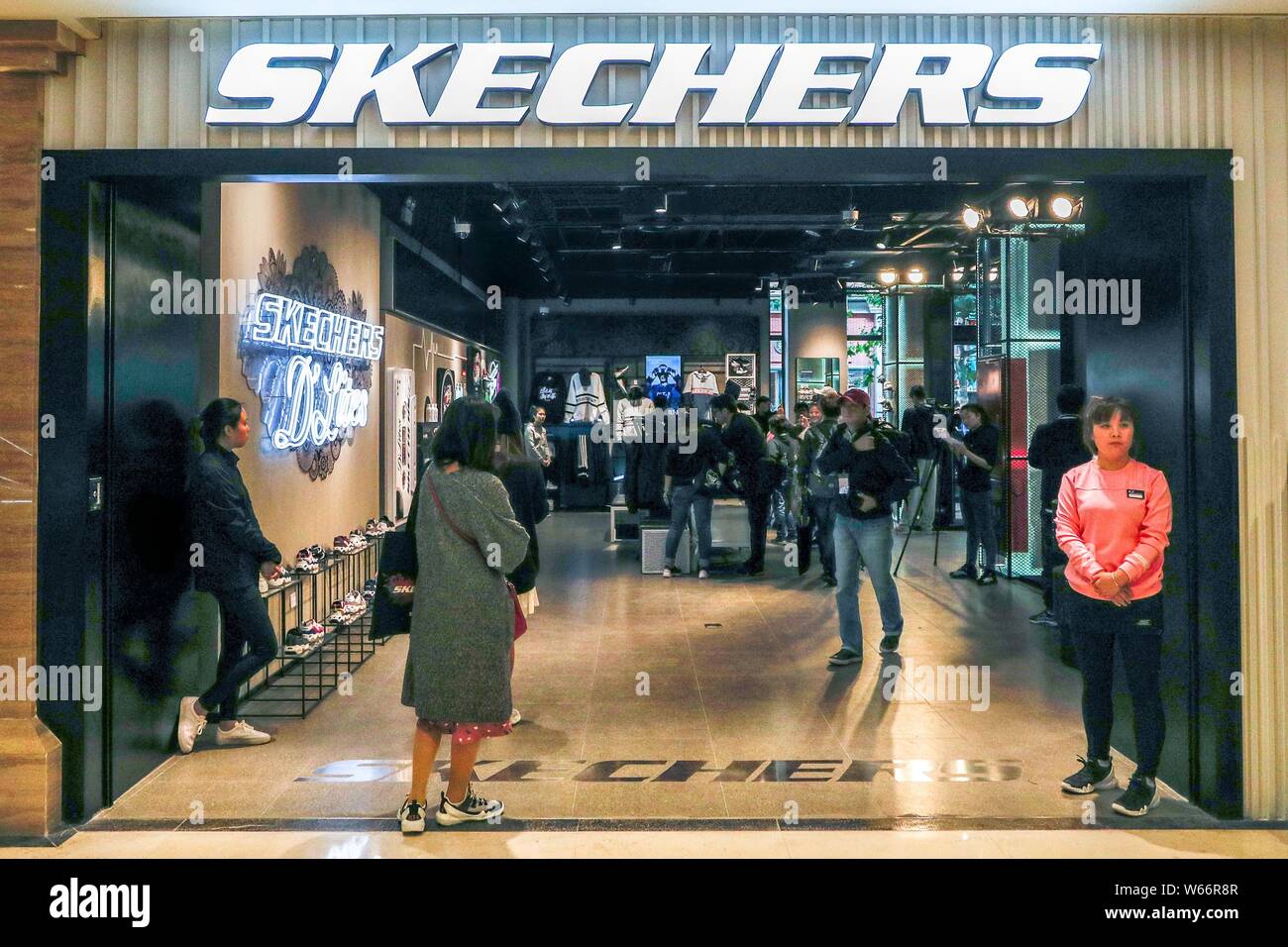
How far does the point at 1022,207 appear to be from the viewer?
8297mm

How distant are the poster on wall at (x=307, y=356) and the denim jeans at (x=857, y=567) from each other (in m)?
3.36

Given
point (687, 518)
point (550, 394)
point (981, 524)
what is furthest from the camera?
point (550, 394)

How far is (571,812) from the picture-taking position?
3914 mm

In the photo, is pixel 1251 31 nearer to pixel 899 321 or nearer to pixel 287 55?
pixel 287 55

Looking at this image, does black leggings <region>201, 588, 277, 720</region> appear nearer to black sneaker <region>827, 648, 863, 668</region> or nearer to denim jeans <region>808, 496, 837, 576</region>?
black sneaker <region>827, 648, 863, 668</region>

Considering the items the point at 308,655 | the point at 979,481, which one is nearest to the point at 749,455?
the point at 979,481

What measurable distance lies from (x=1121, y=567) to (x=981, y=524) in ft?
19.1

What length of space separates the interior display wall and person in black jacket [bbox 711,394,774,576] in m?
3.18

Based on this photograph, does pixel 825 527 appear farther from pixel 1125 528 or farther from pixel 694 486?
pixel 1125 528

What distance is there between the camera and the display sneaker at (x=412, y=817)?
3.67m

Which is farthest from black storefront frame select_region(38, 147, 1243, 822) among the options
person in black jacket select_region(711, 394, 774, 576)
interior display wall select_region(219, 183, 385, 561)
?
person in black jacket select_region(711, 394, 774, 576)
